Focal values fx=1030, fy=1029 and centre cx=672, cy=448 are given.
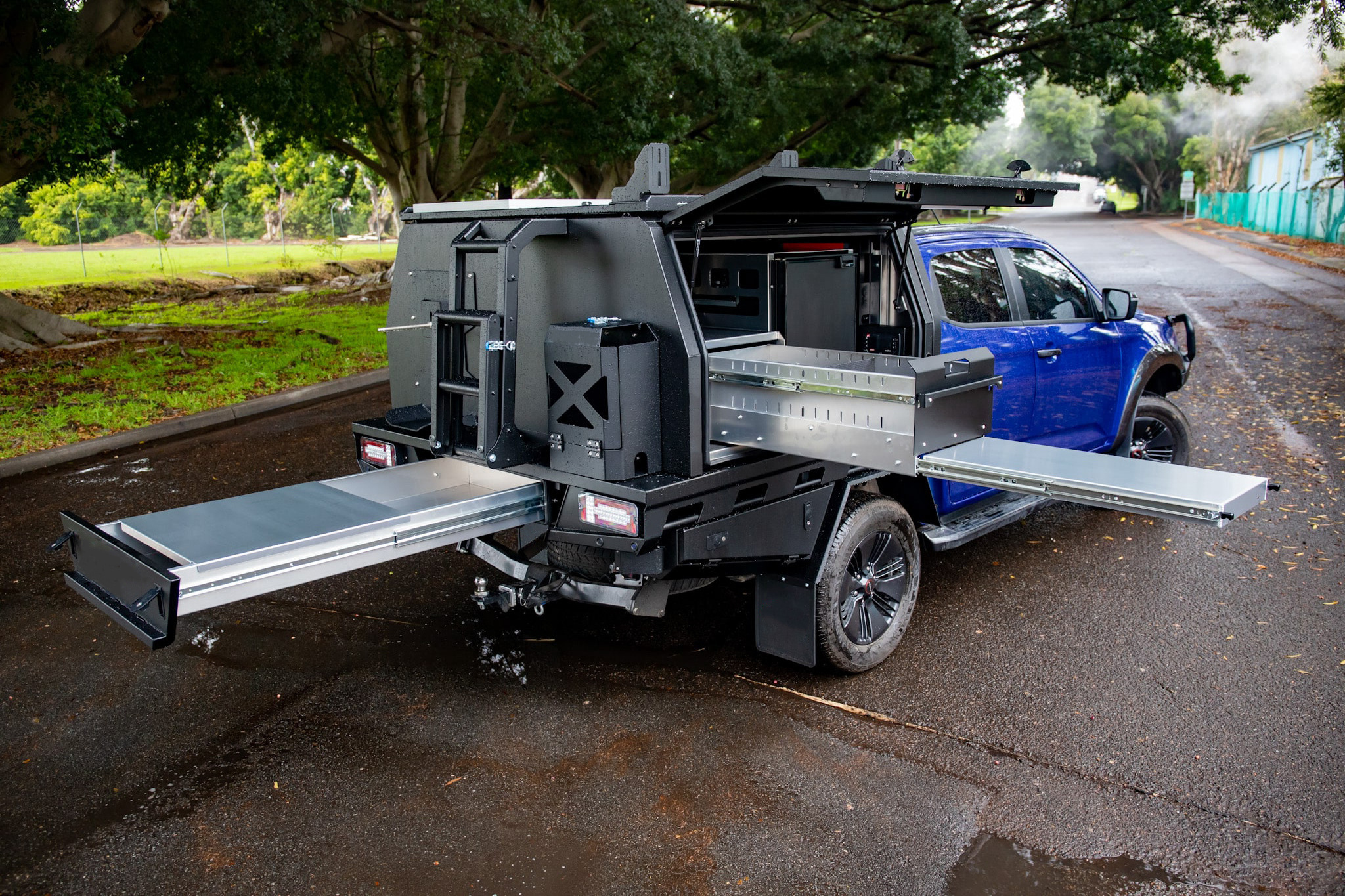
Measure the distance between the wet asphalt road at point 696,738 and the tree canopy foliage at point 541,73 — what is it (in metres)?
7.26

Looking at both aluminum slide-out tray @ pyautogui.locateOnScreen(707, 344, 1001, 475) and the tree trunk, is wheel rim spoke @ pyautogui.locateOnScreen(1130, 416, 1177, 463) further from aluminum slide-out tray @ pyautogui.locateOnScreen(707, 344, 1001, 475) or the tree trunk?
the tree trunk

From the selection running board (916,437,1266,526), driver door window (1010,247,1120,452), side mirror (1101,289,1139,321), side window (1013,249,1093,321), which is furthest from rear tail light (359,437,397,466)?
side mirror (1101,289,1139,321)

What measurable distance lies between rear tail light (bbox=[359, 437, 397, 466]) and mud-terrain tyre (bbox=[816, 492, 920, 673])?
2.08m

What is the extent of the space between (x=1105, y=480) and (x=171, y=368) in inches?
449

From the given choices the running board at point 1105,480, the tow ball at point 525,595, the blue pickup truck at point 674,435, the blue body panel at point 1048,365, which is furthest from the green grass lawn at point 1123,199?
the tow ball at point 525,595

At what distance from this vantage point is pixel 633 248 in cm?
394

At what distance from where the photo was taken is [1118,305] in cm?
613

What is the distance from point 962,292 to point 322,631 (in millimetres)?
3821

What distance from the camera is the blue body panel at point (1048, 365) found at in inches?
217

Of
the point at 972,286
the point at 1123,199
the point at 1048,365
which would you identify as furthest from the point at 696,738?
the point at 1123,199

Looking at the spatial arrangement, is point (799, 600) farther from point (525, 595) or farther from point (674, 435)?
point (525, 595)

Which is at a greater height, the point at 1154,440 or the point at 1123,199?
the point at 1123,199

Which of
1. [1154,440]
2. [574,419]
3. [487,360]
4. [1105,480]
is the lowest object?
[1154,440]

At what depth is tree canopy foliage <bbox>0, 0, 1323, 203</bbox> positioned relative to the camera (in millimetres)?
11055
